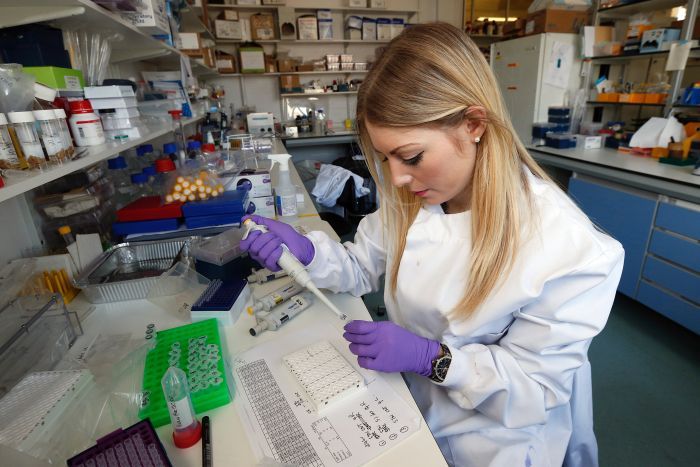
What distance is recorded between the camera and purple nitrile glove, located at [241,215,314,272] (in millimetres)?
958

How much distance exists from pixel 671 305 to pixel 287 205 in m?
1.95

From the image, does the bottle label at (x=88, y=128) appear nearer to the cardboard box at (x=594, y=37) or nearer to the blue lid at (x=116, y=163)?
the blue lid at (x=116, y=163)

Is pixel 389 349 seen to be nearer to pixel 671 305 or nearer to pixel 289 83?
pixel 671 305

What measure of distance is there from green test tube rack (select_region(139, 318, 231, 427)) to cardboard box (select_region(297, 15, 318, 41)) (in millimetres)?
4376

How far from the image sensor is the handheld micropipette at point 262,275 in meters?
1.17

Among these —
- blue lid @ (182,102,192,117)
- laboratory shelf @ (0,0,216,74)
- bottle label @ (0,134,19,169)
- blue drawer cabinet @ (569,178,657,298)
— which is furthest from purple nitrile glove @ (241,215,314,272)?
blue drawer cabinet @ (569,178,657,298)

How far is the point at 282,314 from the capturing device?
0.97 metres

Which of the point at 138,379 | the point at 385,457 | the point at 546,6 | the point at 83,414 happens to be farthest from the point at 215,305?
the point at 546,6

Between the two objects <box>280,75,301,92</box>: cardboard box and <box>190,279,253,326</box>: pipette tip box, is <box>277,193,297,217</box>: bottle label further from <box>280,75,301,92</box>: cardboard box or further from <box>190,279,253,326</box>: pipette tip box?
<box>280,75,301,92</box>: cardboard box

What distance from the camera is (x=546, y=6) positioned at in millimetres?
3121

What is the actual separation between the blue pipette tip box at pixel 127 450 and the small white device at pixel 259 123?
3444 millimetres

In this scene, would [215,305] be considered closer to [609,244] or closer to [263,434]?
[263,434]

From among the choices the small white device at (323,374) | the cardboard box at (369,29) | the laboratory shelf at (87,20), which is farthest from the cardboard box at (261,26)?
the small white device at (323,374)

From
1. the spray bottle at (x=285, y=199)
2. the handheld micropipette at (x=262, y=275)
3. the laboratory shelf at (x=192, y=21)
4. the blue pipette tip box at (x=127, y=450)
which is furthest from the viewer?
the laboratory shelf at (x=192, y=21)
